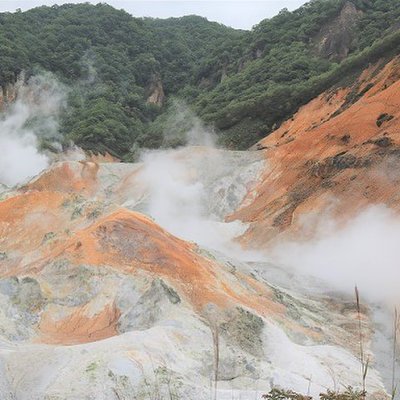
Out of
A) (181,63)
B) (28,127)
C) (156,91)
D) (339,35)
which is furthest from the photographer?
(181,63)

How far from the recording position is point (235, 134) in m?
54.0

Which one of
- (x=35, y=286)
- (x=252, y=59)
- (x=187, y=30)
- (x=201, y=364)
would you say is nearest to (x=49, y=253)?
(x=35, y=286)

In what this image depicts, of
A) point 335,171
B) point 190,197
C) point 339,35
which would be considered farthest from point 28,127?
point 335,171

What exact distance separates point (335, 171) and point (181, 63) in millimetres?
71598

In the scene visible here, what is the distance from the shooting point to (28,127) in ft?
238

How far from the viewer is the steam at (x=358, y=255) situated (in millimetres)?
19844

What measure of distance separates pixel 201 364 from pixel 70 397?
3.22 m

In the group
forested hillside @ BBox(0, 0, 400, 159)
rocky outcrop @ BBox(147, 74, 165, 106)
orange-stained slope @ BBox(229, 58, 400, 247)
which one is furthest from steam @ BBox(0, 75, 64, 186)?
orange-stained slope @ BBox(229, 58, 400, 247)

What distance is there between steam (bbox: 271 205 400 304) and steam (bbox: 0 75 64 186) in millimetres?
35490

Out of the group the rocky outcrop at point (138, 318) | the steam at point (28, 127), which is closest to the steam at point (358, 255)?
the rocky outcrop at point (138, 318)

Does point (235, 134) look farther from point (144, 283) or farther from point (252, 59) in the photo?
point (144, 283)

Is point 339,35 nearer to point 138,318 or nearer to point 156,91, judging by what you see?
point 156,91

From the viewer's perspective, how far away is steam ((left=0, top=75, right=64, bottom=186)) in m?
59.3

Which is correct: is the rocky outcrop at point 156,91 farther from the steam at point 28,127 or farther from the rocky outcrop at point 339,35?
the rocky outcrop at point 339,35
